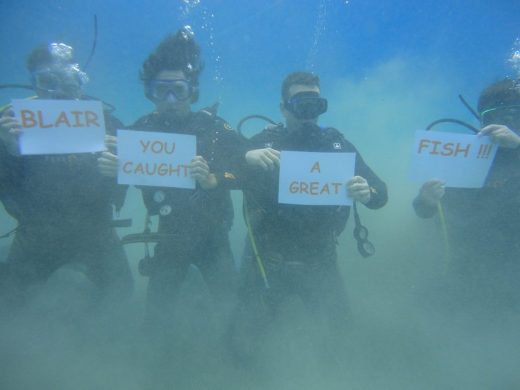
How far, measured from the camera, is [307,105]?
313 cm

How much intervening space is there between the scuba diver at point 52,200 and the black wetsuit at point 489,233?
3528 millimetres

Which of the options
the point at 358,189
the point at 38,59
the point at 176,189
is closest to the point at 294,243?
the point at 358,189

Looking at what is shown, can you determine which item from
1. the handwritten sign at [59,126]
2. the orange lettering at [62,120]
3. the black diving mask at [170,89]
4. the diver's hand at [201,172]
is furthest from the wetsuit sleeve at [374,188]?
the orange lettering at [62,120]

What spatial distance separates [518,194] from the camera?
11.5 ft

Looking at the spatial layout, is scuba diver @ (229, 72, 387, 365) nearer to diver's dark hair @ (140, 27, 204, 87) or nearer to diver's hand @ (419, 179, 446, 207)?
diver's hand @ (419, 179, 446, 207)

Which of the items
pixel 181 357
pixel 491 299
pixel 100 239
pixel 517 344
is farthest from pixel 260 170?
pixel 517 344

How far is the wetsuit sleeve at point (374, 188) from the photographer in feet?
10.2

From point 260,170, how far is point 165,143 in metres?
0.95

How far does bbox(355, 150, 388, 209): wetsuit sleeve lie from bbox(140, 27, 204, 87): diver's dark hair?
2033 millimetres

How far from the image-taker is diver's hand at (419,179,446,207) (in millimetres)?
3105

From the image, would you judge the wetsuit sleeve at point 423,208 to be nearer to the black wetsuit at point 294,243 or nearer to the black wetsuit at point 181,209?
the black wetsuit at point 294,243

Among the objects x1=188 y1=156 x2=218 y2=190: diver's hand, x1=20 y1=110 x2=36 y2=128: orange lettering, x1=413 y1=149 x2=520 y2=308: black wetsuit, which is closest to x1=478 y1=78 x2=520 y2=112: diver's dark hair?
x1=413 y1=149 x2=520 y2=308: black wetsuit

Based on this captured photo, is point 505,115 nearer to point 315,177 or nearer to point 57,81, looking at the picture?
point 315,177

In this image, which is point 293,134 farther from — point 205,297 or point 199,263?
point 205,297
